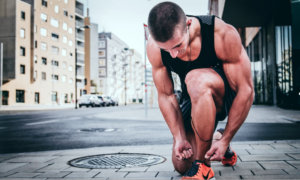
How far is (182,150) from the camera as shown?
2316 mm

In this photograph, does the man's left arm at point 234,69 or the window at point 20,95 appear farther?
the window at point 20,95

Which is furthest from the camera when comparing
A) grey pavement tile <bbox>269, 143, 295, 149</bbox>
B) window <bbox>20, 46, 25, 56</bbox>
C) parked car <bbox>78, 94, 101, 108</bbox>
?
window <bbox>20, 46, 25, 56</bbox>

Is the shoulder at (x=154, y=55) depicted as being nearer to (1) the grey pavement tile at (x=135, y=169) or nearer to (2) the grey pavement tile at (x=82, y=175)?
(1) the grey pavement tile at (x=135, y=169)

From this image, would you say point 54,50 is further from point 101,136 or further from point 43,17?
point 101,136

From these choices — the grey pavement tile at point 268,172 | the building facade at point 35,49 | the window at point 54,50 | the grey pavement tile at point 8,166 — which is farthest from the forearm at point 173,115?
the window at point 54,50

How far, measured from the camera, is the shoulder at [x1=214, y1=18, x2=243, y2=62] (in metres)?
2.17

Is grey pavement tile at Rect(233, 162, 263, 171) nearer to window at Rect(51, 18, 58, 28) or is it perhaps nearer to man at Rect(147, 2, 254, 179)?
man at Rect(147, 2, 254, 179)

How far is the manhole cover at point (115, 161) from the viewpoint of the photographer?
3.22 meters

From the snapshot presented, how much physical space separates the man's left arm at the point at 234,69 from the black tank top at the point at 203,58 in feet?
0.15

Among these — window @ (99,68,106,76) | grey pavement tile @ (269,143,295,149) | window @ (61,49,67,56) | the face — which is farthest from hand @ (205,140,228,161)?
window @ (99,68,106,76)

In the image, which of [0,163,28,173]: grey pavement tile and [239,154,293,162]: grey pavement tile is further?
[239,154,293,162]: grey pavement tile

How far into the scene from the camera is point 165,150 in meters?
4.20

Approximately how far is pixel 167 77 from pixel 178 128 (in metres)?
0.44

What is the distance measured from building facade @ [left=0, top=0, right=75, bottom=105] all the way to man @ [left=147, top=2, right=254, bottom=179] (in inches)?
1536
